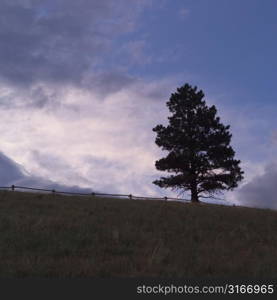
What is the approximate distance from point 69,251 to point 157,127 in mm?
29297

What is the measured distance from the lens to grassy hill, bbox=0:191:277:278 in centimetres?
1227

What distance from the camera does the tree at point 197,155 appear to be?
41031 mm

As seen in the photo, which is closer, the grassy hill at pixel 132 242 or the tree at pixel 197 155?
the grassy hill at pixel 132 242

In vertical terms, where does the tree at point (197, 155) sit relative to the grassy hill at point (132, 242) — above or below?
above

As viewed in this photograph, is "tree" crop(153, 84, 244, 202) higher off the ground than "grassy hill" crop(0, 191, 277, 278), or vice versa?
"tree" crop(153, 84, 244, 202)

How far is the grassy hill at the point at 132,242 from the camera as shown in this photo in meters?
12.3

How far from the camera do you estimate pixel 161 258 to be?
44.2 ft

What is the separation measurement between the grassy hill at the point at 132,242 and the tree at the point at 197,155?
14.9 meters

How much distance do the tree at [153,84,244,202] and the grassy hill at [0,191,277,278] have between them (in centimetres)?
1487

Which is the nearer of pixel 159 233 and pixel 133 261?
pixel 133 261

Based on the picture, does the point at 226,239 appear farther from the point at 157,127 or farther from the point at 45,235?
the point at 157,127

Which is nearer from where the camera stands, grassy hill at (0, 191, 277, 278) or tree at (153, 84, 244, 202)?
grassy hill at (0, 191, 277, 278)

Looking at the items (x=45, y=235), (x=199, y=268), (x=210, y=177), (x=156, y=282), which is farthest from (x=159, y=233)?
(x=210, y=177)

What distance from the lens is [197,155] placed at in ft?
135
